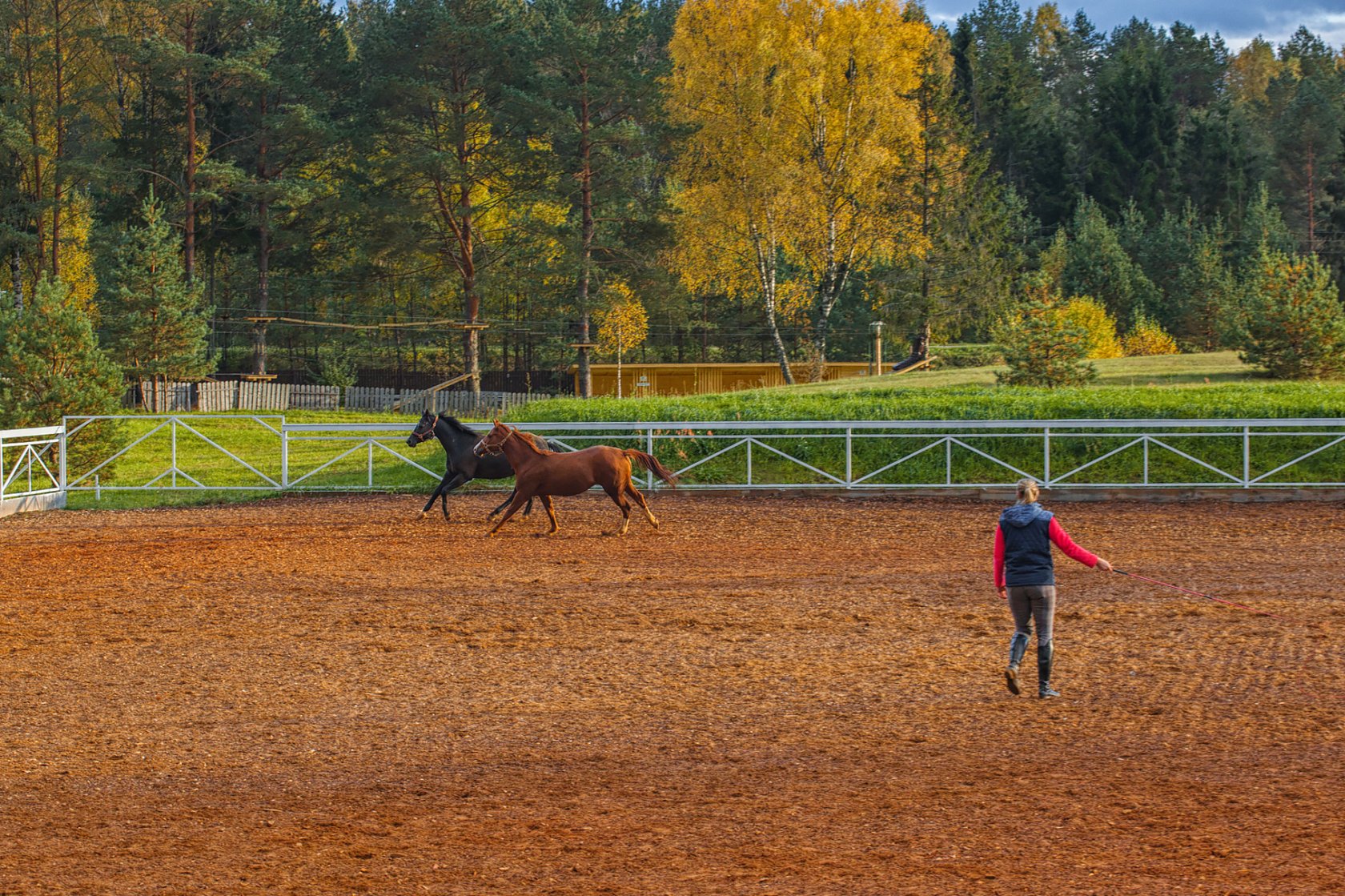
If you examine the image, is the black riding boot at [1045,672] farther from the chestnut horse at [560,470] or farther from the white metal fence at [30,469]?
the white metal fence at [30,469]

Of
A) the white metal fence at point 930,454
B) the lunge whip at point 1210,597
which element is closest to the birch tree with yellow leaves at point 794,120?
the white metal fence at point 930,454

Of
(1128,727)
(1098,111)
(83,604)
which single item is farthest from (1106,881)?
(1098,111)

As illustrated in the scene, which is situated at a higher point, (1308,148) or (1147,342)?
(1308,148)

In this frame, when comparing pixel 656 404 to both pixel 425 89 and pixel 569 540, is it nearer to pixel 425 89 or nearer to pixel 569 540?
pixel 569 540

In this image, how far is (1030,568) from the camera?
8352 millimetres

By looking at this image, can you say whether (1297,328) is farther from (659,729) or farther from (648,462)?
(659,729)

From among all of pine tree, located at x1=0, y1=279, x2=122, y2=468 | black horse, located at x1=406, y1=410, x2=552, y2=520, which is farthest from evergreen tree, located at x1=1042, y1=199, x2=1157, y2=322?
pine tree, located at x1=0, y1=279, x2=122, y2=468

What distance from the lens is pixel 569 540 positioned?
1656cm

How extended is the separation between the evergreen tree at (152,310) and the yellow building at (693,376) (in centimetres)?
1637

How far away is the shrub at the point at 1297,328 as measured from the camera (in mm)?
30625

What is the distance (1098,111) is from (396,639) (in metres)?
59.9

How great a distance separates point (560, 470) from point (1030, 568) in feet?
30.8

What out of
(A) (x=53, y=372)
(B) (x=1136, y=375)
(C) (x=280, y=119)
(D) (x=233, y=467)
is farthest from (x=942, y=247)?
(A) (x=53, y=372)

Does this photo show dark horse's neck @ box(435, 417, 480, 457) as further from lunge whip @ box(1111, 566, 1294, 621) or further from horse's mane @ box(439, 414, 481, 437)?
lunge whip @ box(1111, 566, 1294, 621)
